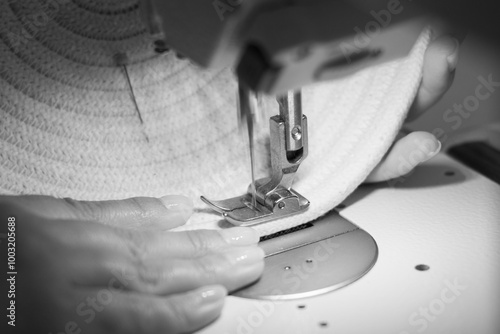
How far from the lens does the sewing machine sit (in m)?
0.55

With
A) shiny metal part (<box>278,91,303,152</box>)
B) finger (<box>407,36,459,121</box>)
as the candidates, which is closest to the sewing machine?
shiny metal part (<box>278,91,303,152</box>)

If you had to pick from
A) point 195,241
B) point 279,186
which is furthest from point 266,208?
point 195,241

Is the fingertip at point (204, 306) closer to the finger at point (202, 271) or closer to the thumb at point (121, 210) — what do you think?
the finger at point (202, 271)

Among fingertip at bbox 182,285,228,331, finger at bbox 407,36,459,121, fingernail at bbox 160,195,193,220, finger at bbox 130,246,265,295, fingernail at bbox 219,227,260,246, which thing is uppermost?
finger at bbox 407,36,459,121

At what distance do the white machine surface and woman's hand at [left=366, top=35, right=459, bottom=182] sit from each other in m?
0.04

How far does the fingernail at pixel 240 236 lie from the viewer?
79 centimetres

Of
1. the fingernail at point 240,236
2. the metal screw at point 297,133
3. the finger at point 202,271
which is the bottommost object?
the finger at point 202,271

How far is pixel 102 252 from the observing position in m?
0.71

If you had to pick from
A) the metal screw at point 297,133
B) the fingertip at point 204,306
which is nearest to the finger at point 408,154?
the metal screw at point 297,133

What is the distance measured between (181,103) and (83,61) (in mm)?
151

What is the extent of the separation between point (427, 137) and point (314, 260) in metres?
0.26

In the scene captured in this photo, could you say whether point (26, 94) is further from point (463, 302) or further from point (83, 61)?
point (463, 302)

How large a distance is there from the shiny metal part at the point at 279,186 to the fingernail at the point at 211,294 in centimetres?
15

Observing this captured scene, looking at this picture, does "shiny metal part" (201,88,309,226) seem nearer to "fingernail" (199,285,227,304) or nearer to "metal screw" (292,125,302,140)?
"metal screw" (292,125,302,140)
